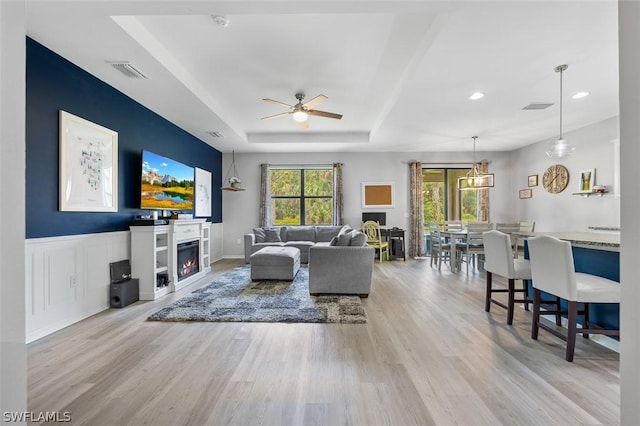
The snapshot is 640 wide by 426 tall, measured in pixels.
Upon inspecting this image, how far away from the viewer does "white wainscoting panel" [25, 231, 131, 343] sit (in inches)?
101

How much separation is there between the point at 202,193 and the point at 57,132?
3.41m

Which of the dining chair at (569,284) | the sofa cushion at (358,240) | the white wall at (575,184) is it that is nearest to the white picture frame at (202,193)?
the sofa cushion at (358,240)

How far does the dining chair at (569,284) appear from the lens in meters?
2.18

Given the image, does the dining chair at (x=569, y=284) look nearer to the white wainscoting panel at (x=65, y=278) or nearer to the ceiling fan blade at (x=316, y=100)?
the ceiling fan blade at (x=316, y=100)

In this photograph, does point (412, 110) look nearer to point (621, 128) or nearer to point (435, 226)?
point (435, 226)

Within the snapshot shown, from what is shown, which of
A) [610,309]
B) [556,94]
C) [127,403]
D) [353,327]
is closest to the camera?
[127,403]

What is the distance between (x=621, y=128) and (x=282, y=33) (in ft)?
9.31

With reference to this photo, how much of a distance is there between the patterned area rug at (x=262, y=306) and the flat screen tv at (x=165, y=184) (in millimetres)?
1495

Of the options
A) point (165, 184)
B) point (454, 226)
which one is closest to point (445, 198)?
point (454, 226)

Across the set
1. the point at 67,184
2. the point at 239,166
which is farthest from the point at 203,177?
the point at 67,184

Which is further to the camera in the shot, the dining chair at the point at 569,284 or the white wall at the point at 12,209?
the dining chair at the point at 569,284

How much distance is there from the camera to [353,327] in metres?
2.87

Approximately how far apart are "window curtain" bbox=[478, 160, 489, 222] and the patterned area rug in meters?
5.35

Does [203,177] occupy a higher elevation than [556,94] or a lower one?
lower
